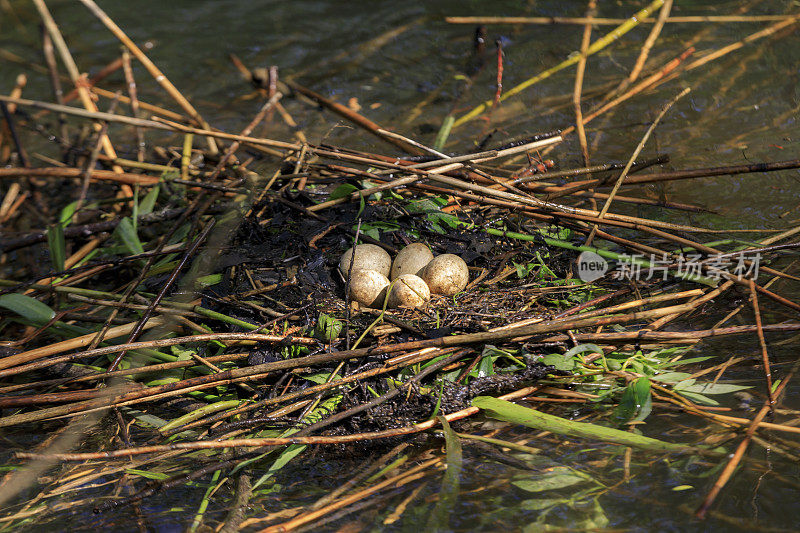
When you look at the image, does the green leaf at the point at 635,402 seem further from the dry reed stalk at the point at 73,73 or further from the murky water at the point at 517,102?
the dry reed stalk at the point at 73,73

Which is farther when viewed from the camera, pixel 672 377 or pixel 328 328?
pixel 328 328

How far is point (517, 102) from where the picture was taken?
14.4ft

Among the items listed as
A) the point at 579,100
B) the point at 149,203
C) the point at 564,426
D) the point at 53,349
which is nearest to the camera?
the point at 564,426

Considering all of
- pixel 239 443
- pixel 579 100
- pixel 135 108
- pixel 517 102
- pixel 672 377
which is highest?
pixel 579 100

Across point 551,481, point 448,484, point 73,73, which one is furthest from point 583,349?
point 73,73

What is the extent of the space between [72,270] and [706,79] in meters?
4.06

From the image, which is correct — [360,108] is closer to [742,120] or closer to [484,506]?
[742,120]

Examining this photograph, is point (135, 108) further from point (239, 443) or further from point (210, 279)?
point (239, 443)

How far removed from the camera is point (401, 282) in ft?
7.84

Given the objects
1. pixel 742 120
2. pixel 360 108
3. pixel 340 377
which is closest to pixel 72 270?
pixel 340 377

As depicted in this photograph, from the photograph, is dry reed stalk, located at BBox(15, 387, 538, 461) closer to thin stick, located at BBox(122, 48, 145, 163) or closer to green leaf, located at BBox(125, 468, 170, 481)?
green leaf, located at BBox(125, 468, 170, 481)

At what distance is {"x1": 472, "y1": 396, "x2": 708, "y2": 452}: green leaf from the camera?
182 centimetres

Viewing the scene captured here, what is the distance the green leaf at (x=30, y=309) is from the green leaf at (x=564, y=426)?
1.77 metres

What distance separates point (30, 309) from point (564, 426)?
2.12 metres
